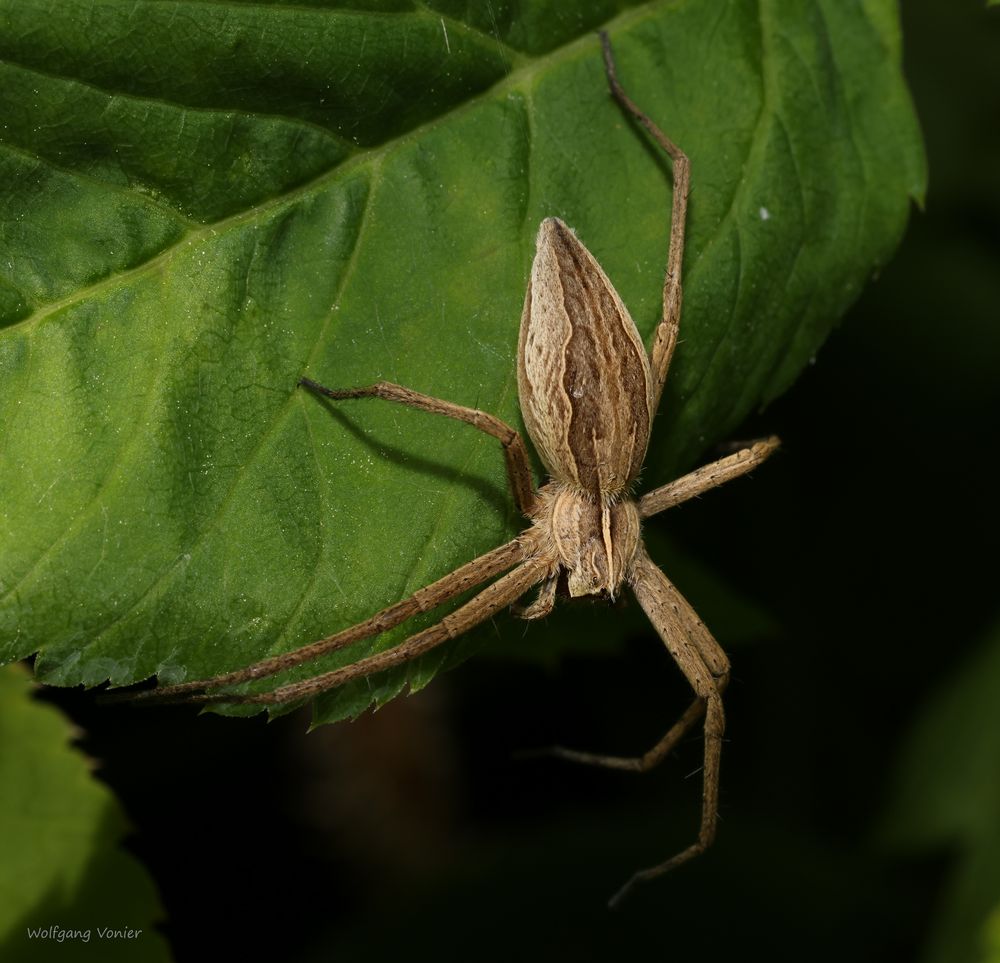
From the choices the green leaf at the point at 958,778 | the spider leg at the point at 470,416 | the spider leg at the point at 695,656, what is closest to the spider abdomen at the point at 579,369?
the spider leg at the point at 470,416

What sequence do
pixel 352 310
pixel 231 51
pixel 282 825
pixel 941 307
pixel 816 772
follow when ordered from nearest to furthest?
pixel 231 51 → pixel 352 310 → pixel 282 825 → pixel 816 772 → pixel 941 307

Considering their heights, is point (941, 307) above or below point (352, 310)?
below

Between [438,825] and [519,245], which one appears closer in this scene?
[519,245]

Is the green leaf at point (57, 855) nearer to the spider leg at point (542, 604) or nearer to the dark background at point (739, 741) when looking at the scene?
the dark background at point (739, 741)

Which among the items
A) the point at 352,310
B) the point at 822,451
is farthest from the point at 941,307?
the point at 352,310

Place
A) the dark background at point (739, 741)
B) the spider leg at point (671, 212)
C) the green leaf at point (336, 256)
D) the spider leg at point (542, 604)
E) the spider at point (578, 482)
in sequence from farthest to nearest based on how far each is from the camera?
the dark background at point (739, 741)
the spider leg at point (542, 604)
the spider leg at point (671, 212)
the spider at point (578, 482)
the green leaf at point (336, 256)

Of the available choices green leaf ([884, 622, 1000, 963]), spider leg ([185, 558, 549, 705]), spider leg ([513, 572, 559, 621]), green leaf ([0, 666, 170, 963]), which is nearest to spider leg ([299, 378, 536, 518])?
spider leg ([185, 558, 549, 705])

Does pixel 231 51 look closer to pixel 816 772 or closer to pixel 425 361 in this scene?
pixel 425 361

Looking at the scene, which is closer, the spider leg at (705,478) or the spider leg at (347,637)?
the spider leg at (347,637)
